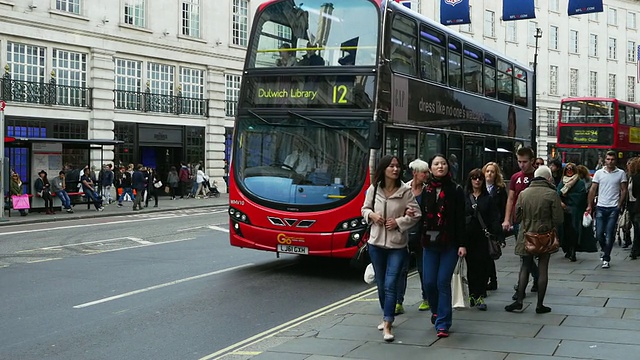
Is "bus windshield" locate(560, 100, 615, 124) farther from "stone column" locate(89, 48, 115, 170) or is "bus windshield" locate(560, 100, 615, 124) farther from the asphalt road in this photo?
the asphalt road

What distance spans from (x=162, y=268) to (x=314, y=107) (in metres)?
3.62

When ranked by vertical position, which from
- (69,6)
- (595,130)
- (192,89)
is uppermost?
(69,6)

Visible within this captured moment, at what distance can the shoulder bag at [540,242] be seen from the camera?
787cm

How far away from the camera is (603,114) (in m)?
31.1

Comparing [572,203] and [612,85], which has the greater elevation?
[612,85]

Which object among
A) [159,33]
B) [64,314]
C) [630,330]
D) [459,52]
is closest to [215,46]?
[159,33]

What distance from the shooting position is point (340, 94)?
10859mm

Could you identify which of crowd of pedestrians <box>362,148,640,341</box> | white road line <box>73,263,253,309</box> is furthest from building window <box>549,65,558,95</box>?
crowd of pedestrians <box>362,148,640,341</box>

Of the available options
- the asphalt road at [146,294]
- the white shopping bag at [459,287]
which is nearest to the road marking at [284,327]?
the asphalt road at [146,294]

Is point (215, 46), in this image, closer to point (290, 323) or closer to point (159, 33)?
point (159, 33)

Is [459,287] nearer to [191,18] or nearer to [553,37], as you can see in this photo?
[191,18]

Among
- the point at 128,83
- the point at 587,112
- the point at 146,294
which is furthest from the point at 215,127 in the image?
the point at 146,294

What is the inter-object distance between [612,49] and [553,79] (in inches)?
371

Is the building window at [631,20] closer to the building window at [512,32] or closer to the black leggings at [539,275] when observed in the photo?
the building window at [512,32]
